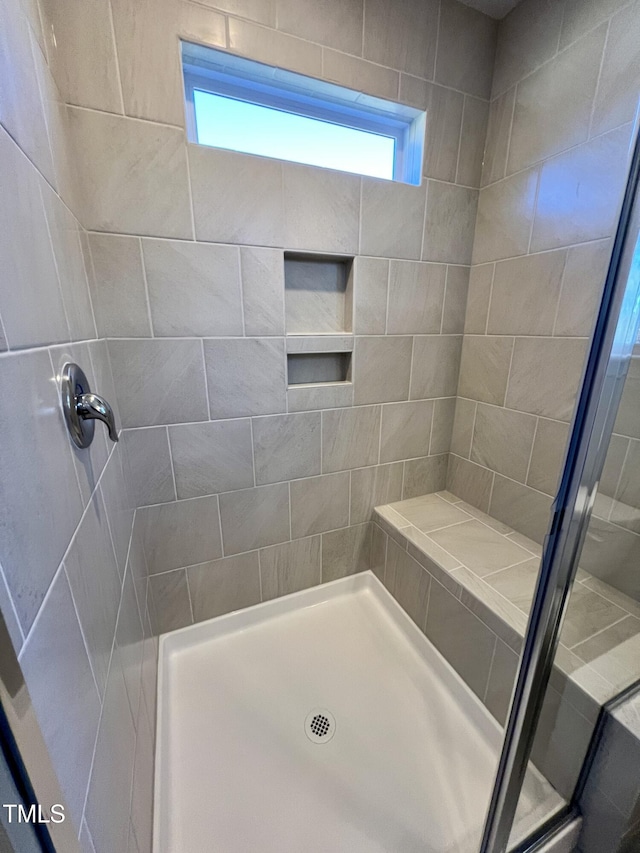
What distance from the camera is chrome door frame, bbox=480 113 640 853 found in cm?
48

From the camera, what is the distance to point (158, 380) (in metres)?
1.04

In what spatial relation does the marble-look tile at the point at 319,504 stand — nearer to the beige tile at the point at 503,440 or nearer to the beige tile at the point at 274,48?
the beige tile at the point at 503,440

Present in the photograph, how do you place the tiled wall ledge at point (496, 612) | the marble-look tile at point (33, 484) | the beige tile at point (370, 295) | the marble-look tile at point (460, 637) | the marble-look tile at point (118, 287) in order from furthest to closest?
the beige tile at point (370, 295) → the marble-look tile at point (460, 637) → the marble-look tile at point (118, 287) → the tiled wall ledge at point (496, 612) → the marble-look tile at point (33, 484)

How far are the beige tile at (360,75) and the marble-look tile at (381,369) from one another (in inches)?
32.1

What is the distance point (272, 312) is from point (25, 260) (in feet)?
2.43

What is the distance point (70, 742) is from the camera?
39 centimetres

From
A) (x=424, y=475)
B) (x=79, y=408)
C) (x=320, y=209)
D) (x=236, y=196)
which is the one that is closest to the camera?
(x=79, y=408)

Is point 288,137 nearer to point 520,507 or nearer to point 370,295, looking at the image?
point 370,295

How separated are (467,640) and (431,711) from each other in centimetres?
26

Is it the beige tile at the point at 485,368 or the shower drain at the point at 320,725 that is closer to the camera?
the shower drain at the point at 320,725

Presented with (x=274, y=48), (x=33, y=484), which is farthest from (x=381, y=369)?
(x=33, y=484)

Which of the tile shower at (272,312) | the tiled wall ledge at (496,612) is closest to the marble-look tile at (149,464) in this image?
the tile shower at (272,312)

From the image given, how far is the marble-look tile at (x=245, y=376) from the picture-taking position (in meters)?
1.10

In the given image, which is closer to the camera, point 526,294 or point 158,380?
point 158,380
